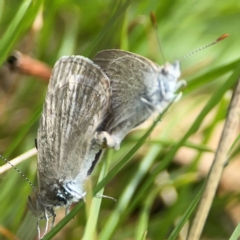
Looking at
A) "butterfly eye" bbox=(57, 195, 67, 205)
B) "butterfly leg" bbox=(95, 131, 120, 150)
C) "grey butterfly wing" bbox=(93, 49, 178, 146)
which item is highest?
"grey butterfly wing" bbox=(93, 49, 178, 146)

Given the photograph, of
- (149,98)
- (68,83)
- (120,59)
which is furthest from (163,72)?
(68,83)

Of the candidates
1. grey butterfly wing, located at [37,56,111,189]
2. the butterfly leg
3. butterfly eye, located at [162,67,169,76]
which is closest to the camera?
grey butterfly wing, located at [37,56,111,189]

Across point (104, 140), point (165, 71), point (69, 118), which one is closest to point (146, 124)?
point (165, 71)

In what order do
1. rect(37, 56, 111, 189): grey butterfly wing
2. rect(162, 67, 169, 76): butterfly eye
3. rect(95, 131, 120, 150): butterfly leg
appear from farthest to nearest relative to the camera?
1. rect(162, 67, 169, 76): butterfly eye
2. rect(95, 131, 120, 150): butterfly leg
3. rect(37, 56, 111, 189): grey butterfly wing

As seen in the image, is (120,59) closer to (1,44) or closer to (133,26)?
(1,44)

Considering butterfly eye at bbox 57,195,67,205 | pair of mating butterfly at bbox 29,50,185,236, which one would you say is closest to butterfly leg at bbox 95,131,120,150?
pair of mating butterfly at bbox 29,50,185,236

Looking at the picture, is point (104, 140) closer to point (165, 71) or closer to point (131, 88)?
point (131, 88)

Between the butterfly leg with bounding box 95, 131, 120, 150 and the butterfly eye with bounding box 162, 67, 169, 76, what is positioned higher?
the butterfly eye with bounding box 162, 67, 169, 76

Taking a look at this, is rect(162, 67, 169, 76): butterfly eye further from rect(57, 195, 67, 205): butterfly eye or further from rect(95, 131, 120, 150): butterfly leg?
rect(57, 195, 67, 205): butterfly eye

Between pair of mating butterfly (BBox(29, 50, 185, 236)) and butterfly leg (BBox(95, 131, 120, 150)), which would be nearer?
pair of mating butterfly (BBox(29, 50, 185, 236))
